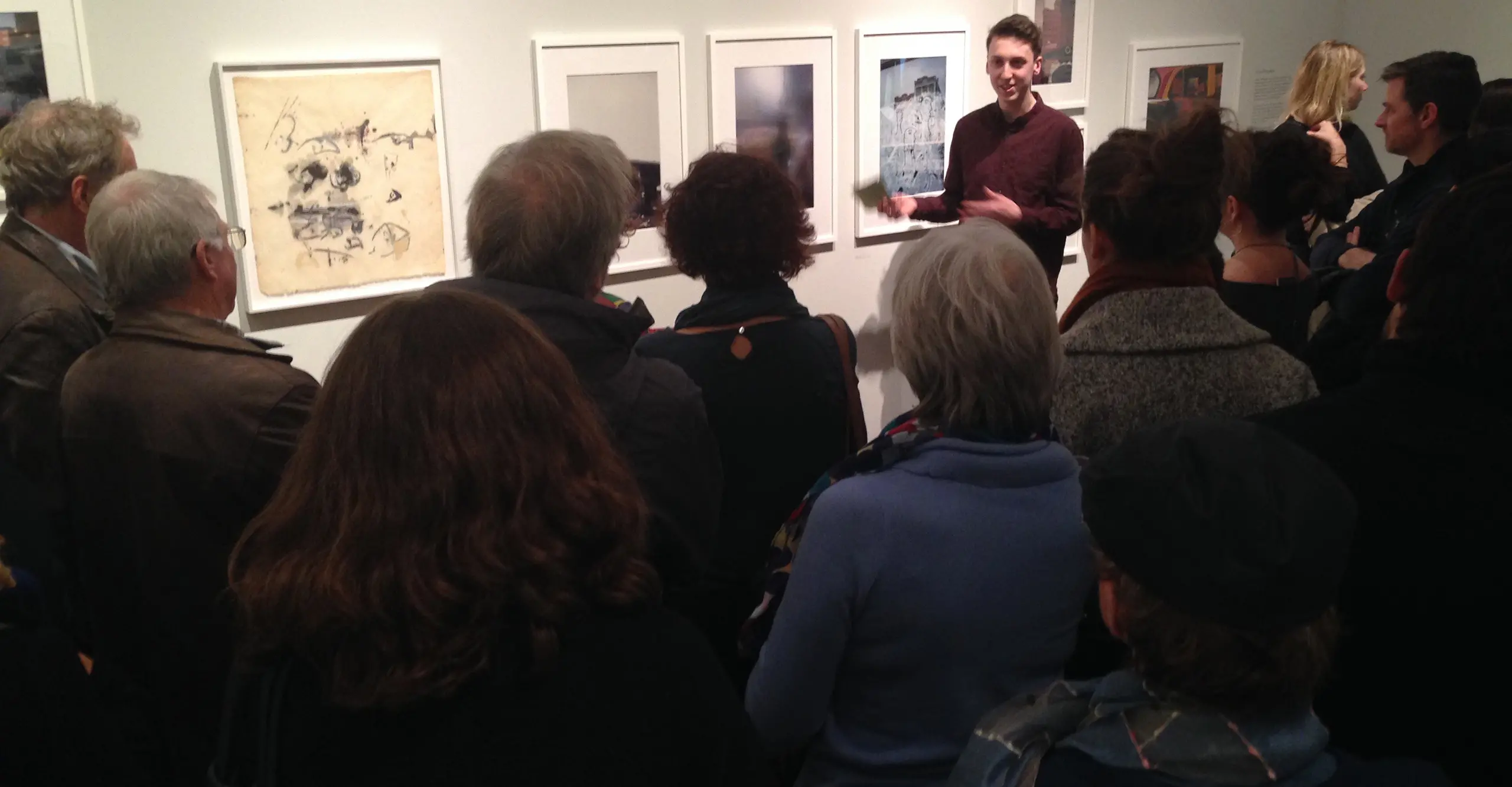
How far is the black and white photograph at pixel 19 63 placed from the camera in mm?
2865

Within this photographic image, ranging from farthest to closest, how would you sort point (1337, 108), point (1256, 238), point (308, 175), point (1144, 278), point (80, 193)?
point (1337, 108) → point (308, 175) → point (1256, 238) → point (80, 193) → point (1144, 278)

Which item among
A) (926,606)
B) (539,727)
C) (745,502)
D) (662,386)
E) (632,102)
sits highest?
(632,102)

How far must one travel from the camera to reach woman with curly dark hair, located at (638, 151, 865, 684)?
239 cm

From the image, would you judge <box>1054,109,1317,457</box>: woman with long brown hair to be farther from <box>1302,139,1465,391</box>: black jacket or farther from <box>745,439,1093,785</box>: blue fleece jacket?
<box>745,439,1093,785</box>: blue fleece jacket

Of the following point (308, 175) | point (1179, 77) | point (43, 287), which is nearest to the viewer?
point (43, 287)

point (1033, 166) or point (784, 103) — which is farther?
point (1033, 166)

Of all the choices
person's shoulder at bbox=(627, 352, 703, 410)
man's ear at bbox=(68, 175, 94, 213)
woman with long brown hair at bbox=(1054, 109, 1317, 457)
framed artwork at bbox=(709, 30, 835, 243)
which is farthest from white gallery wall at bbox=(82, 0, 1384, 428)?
woman with long brown hair at bbox=(1054, 109, 1317, 457)

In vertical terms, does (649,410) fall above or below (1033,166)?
below

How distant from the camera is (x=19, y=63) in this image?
9.49ft

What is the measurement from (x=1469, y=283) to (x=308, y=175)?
9.98 ft

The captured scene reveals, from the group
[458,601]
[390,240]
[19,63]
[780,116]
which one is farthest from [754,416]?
[780,116]

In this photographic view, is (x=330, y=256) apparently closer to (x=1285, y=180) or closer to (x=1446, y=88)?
(x=1285, y=180)

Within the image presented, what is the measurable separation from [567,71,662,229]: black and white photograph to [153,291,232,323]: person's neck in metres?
1.90

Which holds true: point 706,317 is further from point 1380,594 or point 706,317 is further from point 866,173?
point 866,173
